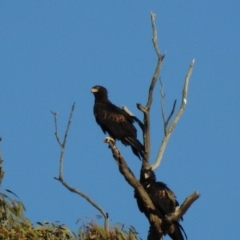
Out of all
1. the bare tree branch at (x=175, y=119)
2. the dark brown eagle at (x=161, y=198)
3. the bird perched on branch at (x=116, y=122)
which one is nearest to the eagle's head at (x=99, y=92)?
the bird perched on branch at (x=116, y=122)

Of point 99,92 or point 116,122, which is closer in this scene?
point 116,122

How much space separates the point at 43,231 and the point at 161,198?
1276 millimetres

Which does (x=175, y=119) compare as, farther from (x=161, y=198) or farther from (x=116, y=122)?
(x=116, y=122)

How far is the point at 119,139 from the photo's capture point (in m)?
12.6

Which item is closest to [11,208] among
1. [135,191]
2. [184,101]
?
[135,191]

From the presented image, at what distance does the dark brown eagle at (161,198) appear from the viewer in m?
10.8

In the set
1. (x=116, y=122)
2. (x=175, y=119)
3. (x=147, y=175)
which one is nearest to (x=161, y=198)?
(x=147, y=175)

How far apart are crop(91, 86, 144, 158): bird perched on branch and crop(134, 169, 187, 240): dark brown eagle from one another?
74cm

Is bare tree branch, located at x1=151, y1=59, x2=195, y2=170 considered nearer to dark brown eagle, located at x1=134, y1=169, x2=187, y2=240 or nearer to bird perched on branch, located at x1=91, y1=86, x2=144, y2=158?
dark brown eagle, located at x1=134, y1=169, x2=187, y2=240

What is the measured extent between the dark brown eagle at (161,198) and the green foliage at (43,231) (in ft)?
1.28

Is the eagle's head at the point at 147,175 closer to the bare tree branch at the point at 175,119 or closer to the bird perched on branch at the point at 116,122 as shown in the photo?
the bare tree branch at the point at 175,119

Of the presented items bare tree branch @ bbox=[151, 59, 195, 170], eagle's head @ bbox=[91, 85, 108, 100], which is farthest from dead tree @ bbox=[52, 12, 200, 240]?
eagle's head @ bbox=[91, 85, 108, 100]

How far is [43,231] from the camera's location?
11203mm

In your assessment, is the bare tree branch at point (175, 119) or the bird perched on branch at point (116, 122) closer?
the bare tree branch at point (175, 119)
